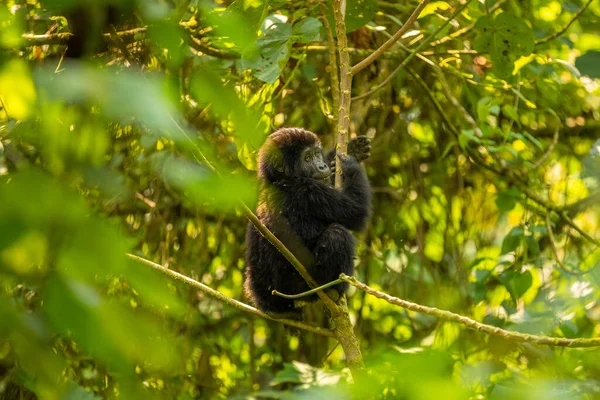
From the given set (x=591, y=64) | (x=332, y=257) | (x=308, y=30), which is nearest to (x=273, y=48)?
(x=308, y=30)

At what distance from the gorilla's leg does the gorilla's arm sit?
11 centimetres

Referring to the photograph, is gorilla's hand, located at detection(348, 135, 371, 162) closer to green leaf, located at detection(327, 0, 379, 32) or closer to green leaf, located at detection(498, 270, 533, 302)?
green leaf, located at detection(327, 0, 379, 32)

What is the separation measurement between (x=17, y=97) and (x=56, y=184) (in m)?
0.06

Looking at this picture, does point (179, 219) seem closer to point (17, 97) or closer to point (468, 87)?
point (468, 87)

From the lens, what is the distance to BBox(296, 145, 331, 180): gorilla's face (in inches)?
129

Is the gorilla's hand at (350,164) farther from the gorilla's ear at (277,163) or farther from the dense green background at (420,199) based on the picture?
the dense green background at (420,199)

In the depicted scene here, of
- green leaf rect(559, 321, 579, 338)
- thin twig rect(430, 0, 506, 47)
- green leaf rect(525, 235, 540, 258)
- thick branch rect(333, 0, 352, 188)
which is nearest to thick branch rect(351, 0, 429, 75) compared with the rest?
thick branch rect(333, 0, 352, 188)

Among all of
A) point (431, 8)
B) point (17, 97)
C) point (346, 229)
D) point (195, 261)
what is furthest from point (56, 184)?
point (195, 261)

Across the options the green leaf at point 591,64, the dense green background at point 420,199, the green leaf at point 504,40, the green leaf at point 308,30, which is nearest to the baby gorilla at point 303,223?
the dense green background at point 420,199

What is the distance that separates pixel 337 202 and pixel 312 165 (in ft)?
1.05

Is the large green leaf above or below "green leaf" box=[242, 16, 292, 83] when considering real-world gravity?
above

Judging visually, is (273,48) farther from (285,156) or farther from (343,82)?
(285,156)

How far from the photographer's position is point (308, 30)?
2.88 metres

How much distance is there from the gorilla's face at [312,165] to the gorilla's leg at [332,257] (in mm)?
374
